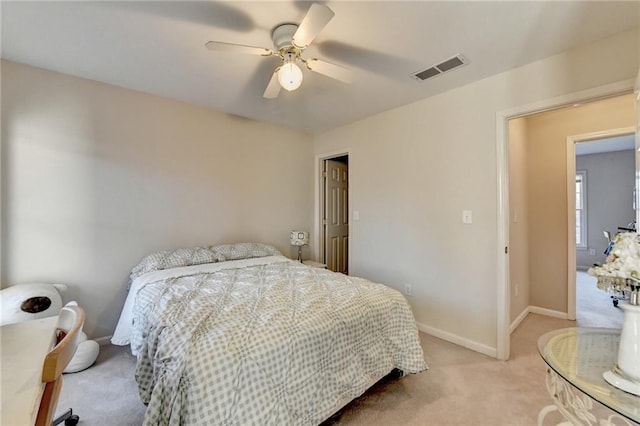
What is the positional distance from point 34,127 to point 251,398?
9.42ft

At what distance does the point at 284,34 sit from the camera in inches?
70.2

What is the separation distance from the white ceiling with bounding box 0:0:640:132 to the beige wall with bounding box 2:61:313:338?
28cm

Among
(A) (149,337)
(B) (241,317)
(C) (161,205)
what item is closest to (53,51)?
(C) (161,205)

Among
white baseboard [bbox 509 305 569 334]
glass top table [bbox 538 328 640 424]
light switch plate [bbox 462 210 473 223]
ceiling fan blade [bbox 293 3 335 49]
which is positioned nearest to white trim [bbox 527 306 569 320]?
white baseboard [bbox 509 305 569 334]

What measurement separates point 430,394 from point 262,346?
133 cm

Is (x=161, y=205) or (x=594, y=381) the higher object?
(x=161, y=205)

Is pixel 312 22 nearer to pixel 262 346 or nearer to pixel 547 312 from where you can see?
pixel 262 346

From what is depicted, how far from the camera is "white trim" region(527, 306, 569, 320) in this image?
3.23m

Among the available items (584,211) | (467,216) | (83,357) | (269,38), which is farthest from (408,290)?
(584,211)

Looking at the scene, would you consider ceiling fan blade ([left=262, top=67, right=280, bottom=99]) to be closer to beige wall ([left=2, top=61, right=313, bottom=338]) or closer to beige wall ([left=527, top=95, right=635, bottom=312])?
beige wall ([left=2, top=61, right=313, bottom=338])

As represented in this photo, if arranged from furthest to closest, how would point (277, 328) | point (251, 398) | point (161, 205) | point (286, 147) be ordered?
point (286, 147) < point (161, 205) < point (277, 328) < point (251, 398)

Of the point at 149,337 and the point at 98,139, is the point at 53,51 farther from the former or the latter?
the point at 149,337

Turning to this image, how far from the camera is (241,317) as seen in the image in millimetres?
1502

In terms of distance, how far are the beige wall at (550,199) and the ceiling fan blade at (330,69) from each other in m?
2.90
